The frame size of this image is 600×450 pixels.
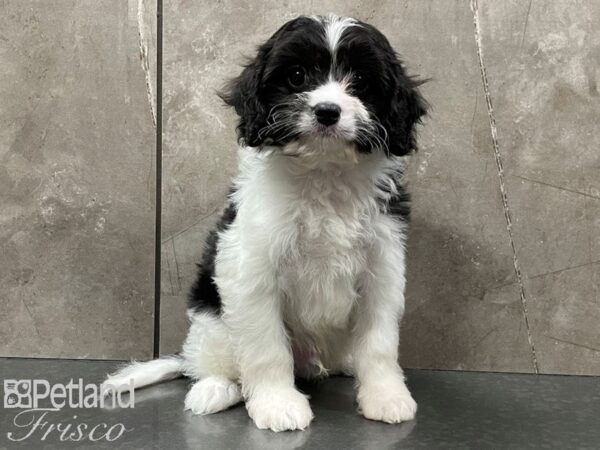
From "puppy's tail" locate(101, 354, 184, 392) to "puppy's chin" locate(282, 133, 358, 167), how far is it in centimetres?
108

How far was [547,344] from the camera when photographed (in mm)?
2930

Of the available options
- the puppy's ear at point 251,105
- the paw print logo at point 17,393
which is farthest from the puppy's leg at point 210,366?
the puppy's ear at point 251,105

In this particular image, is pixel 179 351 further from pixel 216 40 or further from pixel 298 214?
pixel 216 40

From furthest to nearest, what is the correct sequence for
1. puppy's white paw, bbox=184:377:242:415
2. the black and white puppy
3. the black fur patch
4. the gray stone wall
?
1. the gray stone wall
2. the black fur patch
3. puppy's white paw, bbox=184:377:242:415
4. the black and white puppy

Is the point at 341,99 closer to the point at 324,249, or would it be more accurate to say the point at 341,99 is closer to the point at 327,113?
the point at 327,113

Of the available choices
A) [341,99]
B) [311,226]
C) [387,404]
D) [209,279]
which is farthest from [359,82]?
[387,404]

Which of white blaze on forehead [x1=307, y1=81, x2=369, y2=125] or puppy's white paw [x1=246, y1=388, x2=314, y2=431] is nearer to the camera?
white blaze on forehead [x1=307, y1=81, x2=369, y2=125]

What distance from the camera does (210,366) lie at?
2.38 metres

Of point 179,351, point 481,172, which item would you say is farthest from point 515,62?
point 179,351

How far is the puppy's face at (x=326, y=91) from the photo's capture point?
1.95 m

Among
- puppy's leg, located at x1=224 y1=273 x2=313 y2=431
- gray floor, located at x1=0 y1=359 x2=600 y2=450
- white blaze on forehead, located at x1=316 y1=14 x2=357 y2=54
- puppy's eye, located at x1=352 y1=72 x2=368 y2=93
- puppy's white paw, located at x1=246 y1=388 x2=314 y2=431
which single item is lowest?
gray floor, located at x1=0 y1=359 x2=600 y2=450

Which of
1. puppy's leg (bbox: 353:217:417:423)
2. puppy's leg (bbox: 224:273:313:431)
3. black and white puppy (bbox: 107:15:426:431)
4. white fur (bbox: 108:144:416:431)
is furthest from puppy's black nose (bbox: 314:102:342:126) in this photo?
puppy's leg (bbox: 224:273:313:431)

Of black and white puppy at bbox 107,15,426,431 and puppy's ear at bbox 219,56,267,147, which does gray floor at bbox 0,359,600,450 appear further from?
puppy's ear at bbox 219,56,267,147

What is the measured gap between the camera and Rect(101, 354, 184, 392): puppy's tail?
2455 millimetres
